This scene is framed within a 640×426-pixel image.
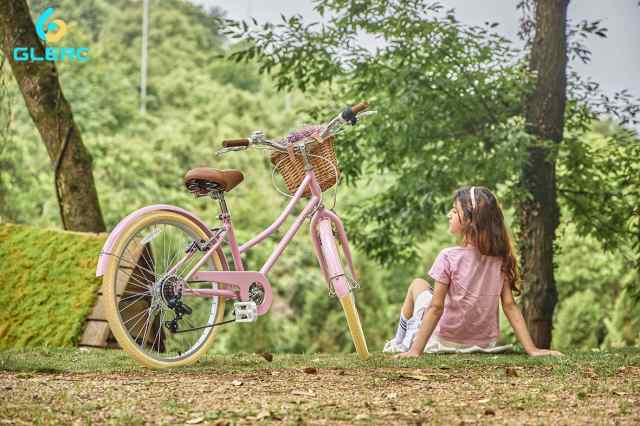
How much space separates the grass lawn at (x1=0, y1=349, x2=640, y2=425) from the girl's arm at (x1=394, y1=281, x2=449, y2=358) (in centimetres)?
11

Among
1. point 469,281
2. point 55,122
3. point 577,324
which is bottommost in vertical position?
point 577,324

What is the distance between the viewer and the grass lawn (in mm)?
3176

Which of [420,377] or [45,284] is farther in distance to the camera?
[45,284]

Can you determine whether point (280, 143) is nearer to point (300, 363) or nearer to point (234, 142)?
point (234, 142)

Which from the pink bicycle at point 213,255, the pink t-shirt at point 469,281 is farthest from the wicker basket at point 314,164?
the pink t-shirt at point 469,281

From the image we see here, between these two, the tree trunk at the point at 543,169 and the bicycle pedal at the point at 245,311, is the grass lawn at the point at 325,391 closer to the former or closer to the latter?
the bicycle pedal at the point at 245,311

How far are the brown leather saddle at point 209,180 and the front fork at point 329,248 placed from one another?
0.65 metres

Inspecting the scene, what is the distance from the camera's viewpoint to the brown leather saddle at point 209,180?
4.30m

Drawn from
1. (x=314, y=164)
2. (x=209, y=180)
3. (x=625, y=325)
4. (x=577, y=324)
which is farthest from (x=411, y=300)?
(x=577, y=324)

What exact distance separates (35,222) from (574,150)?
14.8 metres

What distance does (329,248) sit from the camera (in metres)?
4.78

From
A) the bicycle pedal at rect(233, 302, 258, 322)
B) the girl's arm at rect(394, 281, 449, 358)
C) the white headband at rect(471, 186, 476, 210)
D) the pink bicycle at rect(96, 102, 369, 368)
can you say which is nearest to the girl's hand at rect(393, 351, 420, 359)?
the girl's arm at rect(394, 281, 449, 358)

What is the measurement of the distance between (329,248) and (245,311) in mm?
654

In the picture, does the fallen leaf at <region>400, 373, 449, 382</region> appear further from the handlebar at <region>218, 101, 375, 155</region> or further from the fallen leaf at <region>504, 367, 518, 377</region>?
the handlebar at <region>218, 101, 375, 155</region>
